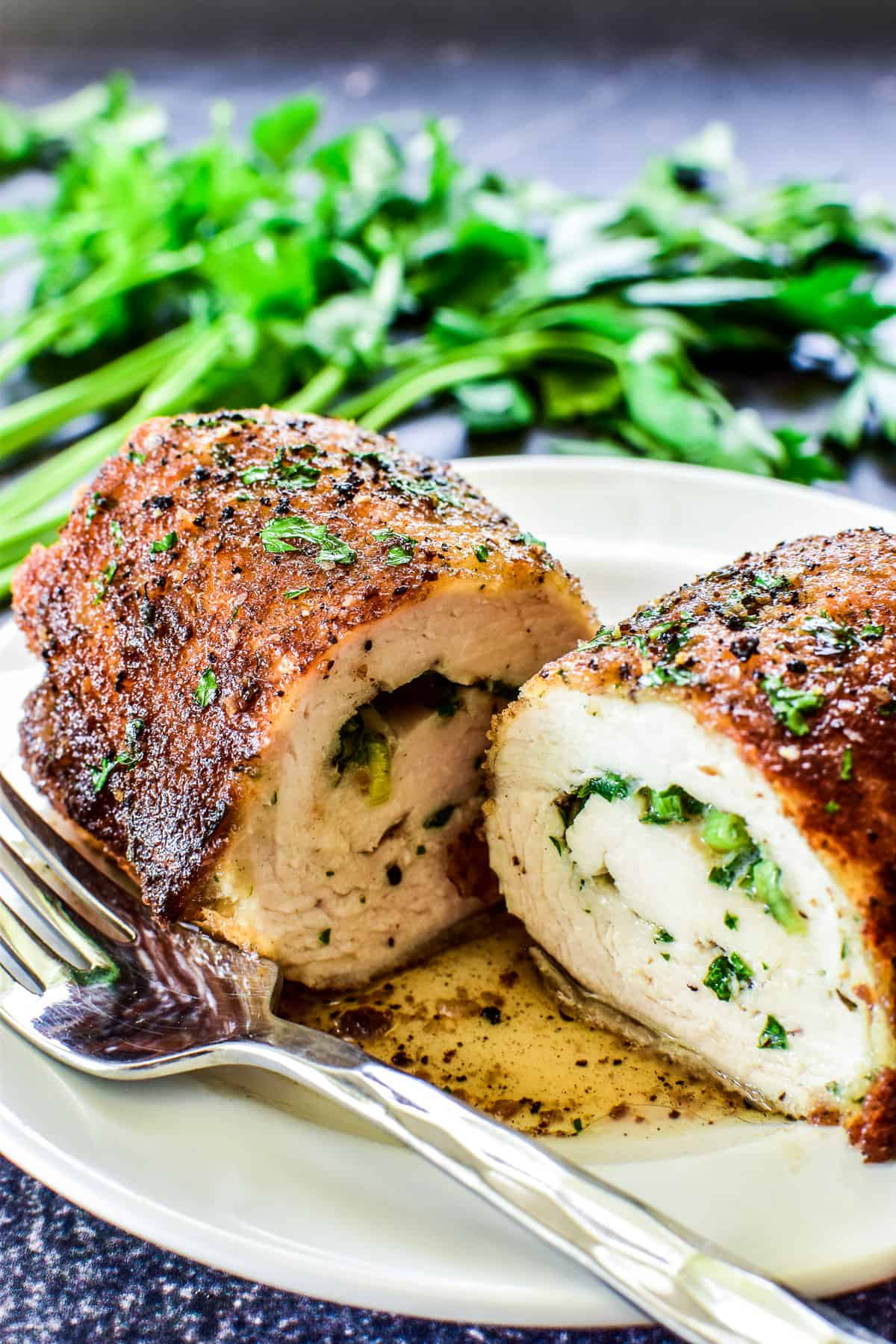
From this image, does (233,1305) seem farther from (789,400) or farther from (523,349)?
(789,400)

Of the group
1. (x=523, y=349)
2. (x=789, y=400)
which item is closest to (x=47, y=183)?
(x=523, y=349)

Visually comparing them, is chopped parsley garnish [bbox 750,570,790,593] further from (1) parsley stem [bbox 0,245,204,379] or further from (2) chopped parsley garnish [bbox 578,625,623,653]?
(1) parsley stem [bbox 0,245,204,379]

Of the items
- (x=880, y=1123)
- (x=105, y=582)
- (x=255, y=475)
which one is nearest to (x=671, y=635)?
(x=880, y=1123)

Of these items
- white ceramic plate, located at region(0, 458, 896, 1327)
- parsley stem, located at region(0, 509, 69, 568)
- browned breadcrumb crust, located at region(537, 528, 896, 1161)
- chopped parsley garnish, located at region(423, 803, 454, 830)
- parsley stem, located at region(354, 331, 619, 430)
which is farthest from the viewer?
parsley stem, located at region(354, 331, 619, 430)

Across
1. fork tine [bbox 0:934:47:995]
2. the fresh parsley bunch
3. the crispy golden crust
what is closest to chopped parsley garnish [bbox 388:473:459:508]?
the crispy golden crust

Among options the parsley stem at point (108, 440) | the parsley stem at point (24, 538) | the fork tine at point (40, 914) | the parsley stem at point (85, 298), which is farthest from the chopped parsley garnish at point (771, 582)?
the parsley stem at point (85, 298)

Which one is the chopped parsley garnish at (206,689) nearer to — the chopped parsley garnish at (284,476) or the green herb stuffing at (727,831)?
the chopped parsley garnish at (284,476)
